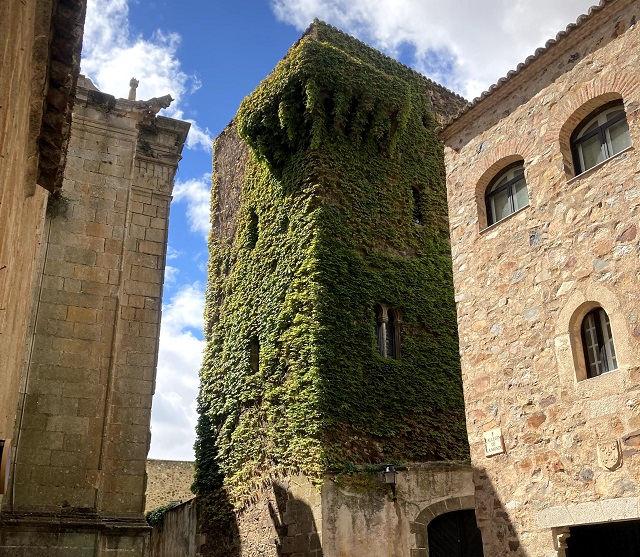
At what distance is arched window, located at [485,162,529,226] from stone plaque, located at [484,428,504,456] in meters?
2.95

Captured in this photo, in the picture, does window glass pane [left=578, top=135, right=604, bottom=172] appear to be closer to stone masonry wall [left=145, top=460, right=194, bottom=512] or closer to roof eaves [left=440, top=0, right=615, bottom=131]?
roof eaves [left=440, top=0, right=615, bottom=131]

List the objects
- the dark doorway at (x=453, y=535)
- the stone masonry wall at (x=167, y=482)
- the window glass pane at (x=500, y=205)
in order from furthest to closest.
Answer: the stone masonry wall at (x=167, y=482), the dark doorway at (x=453, y=535), the window glass pane at (x=500, y=205)

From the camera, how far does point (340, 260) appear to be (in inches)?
611

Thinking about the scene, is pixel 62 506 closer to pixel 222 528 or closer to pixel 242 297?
pixel 222 528

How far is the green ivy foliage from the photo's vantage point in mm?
14547

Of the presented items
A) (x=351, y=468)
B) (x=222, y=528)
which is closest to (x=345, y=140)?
(x=351, y=468)

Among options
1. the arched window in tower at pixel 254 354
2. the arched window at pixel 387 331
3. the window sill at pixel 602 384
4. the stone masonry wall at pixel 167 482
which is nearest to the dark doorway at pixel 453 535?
the arched window at pixel 387 331

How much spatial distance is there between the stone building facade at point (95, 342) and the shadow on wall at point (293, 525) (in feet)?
11.4

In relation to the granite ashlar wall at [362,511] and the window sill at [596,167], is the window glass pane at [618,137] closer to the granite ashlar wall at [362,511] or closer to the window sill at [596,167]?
the window sill at [596,167]

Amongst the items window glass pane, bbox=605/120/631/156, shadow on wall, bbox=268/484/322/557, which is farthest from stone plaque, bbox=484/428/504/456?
shadow on wall, bbox=268/484/322/557

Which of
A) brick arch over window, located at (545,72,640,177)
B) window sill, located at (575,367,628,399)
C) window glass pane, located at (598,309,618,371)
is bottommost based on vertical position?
window sill, located at (575,367,628,399)

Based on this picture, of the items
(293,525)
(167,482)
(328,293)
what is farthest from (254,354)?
(167,482)

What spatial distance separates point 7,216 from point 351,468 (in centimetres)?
954

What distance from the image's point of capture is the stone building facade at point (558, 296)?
8180 millimetres
